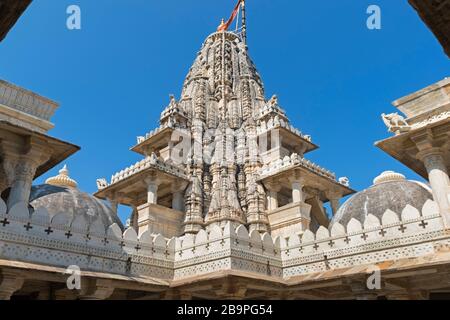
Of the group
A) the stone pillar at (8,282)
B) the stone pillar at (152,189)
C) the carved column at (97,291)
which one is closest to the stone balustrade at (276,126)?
the stone pillar at (152,189)

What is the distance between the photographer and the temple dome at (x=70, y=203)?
13.9 meters

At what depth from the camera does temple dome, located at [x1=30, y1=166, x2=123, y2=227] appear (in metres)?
13.9

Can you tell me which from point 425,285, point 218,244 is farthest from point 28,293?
point 425,285

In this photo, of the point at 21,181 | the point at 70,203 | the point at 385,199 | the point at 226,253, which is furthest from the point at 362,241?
the point at 21,181

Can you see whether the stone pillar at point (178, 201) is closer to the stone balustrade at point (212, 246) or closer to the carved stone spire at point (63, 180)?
the carved stone spire at point (63, 180)

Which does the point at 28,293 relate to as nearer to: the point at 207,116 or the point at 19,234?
the point at 19,234

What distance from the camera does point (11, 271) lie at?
29.3ft

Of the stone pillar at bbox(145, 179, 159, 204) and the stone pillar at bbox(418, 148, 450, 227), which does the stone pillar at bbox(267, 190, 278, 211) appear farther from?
the stone pillar at bbox(418, 148, 450, 227)

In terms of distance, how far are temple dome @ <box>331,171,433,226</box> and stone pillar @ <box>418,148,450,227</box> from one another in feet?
7.97

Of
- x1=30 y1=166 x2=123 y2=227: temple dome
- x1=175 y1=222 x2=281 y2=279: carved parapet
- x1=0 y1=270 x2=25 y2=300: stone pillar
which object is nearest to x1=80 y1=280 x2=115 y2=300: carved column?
x1=0 y1=270 x2=25 y2=300: stone pillar

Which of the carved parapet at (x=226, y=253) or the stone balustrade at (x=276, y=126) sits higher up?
the stone balustrade at (x=276, y=126)

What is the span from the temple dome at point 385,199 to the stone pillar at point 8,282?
37.6ft

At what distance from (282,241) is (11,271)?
8.75m
